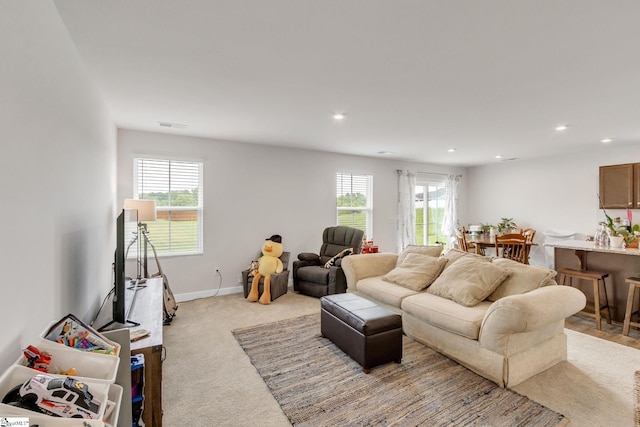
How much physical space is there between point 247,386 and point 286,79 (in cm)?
251

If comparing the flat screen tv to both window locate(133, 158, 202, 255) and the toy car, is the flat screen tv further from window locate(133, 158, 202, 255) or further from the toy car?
window locate(133, 158, 202, 255)

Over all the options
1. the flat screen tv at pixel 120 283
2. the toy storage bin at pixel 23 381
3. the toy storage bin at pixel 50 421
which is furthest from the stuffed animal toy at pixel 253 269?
the toy storage bin at pixel 50 421

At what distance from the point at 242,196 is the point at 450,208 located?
522 centimetres

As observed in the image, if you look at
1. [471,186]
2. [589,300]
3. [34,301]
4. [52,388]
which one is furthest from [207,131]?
[471,186]

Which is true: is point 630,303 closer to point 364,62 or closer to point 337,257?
point 337,257

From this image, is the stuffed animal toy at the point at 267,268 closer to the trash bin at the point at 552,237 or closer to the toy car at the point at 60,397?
the toy car at the point at 60,397

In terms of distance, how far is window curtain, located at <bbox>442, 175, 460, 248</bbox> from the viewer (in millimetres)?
7488

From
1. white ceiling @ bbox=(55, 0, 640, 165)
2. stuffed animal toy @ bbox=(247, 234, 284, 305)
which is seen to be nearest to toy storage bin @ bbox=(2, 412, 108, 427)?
white ceiling @ bbox=(55, 0, 640, 165)

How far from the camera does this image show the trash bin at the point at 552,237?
19.3 feet

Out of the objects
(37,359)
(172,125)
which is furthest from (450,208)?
(37,359)

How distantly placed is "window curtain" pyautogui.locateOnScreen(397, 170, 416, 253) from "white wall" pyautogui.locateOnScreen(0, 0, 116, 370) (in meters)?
5.57

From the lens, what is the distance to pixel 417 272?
3393mm

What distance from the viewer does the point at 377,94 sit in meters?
2.89

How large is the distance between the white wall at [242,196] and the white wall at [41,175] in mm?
1944
